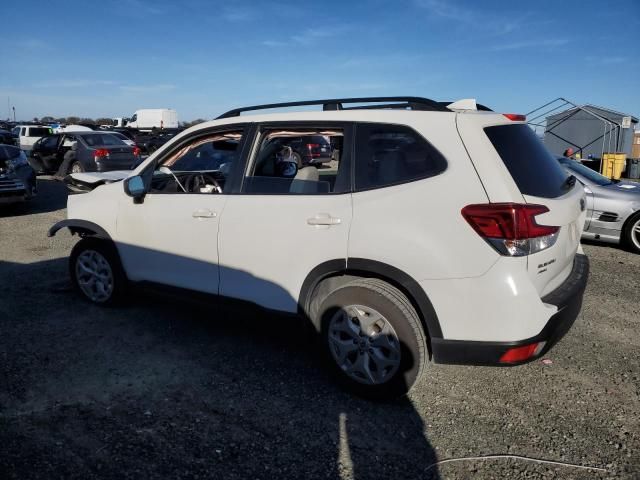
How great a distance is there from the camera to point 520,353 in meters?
2.78

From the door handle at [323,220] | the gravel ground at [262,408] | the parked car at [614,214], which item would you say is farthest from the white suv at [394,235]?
the parked car at [614,214]

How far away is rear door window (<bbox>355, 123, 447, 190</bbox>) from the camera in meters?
2.97

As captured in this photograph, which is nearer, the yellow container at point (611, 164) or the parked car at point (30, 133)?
the yellow container at point (611, 164)

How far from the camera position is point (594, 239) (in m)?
7.81

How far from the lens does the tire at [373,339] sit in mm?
2992

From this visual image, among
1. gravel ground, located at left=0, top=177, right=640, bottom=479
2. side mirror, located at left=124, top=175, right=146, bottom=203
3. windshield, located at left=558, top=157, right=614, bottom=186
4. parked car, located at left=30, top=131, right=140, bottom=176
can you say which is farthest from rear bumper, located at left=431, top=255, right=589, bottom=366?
parked car, located at left=30, top=131, right=140, bottom=176

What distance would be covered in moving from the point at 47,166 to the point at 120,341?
15876 millimetres

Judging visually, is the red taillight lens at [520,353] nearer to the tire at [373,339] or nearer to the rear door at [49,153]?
the tire at [373,339]

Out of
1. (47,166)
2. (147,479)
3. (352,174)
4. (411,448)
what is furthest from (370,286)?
(47,166)

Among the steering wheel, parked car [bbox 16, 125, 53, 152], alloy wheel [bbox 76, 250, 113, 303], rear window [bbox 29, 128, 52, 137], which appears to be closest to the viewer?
the steering wheel

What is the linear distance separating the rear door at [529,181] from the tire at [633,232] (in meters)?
5.00

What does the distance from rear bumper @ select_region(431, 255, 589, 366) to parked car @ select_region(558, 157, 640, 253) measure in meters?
5.13

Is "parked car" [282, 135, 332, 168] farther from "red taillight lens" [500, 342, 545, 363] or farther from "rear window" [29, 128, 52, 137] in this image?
"rear window" [29, 128, 52, 137]

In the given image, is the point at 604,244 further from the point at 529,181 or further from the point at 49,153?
the point at 49,153
